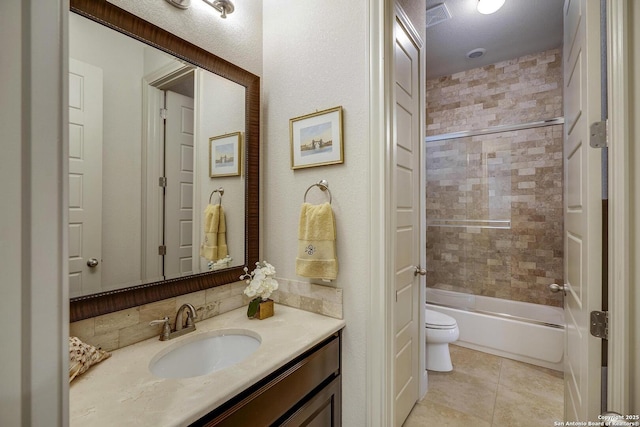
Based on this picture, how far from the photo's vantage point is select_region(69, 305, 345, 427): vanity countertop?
0.72m

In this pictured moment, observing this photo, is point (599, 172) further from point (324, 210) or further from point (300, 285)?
point (300, 285)

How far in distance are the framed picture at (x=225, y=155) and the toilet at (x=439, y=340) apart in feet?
5.77

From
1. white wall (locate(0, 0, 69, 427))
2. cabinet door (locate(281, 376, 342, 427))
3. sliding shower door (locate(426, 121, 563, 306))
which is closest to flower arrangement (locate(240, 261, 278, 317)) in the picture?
cabinet door (locate(281, 376, 342, 427))

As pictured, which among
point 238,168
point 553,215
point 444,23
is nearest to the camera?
point 238,168

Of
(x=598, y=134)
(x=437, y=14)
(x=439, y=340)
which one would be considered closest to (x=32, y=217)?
(x=598, y=134)

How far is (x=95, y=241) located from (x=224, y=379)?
0.69 m

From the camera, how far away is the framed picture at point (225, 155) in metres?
1.42

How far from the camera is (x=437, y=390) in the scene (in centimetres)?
201

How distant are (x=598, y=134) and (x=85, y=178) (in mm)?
1767

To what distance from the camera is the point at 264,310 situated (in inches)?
54.7

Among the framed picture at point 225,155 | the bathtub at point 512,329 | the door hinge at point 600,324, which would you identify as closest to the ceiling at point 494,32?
the framed picture at point 225,155

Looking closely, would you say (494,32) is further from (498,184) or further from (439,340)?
(439,340)

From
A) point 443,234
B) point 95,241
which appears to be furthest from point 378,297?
point 443,234

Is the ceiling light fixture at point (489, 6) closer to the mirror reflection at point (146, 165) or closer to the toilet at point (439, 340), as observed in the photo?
the mirror reflection at point (146, 165)
